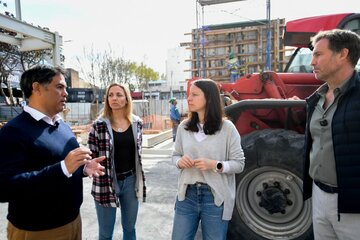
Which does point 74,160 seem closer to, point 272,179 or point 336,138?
point 336,138

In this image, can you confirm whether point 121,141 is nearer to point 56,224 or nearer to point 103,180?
point 103,180

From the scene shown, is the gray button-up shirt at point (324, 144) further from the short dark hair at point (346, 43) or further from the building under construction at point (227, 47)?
the building under construction at point (227, 47)

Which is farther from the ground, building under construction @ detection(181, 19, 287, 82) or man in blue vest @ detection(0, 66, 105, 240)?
building under construction @ detection(181, 19, 287, 82)

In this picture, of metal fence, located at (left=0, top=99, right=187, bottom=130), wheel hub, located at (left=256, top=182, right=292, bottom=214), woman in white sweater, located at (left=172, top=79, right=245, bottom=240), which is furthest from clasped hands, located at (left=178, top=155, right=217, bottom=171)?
metal fence, located at (left=0, top=99, right=187, bottom=130)

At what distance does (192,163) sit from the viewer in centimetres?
216

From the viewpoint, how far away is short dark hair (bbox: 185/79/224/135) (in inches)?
89.3

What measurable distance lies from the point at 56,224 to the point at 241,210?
205cm

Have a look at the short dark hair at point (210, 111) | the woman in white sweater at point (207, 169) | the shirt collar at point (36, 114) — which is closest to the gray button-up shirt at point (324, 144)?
the woman in white sweater at point (207, 169)

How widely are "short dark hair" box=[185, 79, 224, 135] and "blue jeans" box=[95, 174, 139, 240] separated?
97cm

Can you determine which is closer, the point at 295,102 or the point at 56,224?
the point at 56,224

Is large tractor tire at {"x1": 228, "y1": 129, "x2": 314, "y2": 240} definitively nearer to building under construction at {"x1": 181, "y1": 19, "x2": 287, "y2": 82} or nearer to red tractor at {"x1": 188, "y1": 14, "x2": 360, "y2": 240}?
red tractor at {"x1": 188, "y1": 14, "x2": 360, "y2": 240}

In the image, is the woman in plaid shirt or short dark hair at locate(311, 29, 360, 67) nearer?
short dark hair at locate(311, 29, 360, 67)

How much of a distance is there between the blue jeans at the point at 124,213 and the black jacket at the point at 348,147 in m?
1.83

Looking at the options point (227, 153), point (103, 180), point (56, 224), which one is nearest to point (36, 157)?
point (56, 224)
